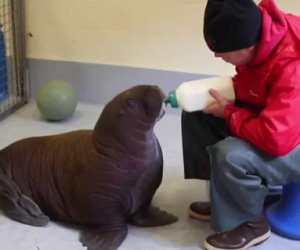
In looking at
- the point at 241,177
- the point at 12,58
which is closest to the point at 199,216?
the point at 241,177

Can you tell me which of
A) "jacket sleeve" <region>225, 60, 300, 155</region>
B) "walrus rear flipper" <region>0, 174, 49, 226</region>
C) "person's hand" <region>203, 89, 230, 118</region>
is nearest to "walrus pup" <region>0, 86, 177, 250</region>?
"walrus rear flipper" <region>0, 174, 49, 226</region>

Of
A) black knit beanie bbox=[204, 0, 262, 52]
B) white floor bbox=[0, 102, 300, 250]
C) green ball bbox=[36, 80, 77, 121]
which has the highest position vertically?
black knit beanie bbox=[204, 0, 262, 52]

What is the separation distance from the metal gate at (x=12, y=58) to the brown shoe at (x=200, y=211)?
0.96 metres

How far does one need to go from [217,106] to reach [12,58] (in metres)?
1.20

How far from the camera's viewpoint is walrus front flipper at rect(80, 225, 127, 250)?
3.99 ft

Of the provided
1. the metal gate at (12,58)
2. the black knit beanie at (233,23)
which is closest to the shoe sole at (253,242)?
the black knit beanie at (233,23)

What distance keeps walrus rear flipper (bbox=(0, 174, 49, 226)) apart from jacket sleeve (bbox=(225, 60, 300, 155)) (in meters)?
0.56

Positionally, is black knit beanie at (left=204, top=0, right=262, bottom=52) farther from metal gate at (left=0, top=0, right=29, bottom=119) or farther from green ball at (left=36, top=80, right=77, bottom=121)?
metal gate at (left=0, top=0, right=29, bottom=119)

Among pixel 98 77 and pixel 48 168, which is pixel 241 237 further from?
pixel 98 77

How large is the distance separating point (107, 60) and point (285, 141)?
1.16 m

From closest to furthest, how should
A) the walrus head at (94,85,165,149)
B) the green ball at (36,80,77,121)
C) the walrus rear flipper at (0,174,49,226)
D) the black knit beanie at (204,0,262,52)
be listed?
the black knit beanie at (204,0,262,52) < the walrus head at (94,85,165,149) < the walrus rear flipper at (0,174,49,226) < the green ball at (36,80,77,121)

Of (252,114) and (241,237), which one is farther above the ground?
(252,114)

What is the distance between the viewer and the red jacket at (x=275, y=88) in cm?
107

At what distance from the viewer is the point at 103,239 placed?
48.5 inches
